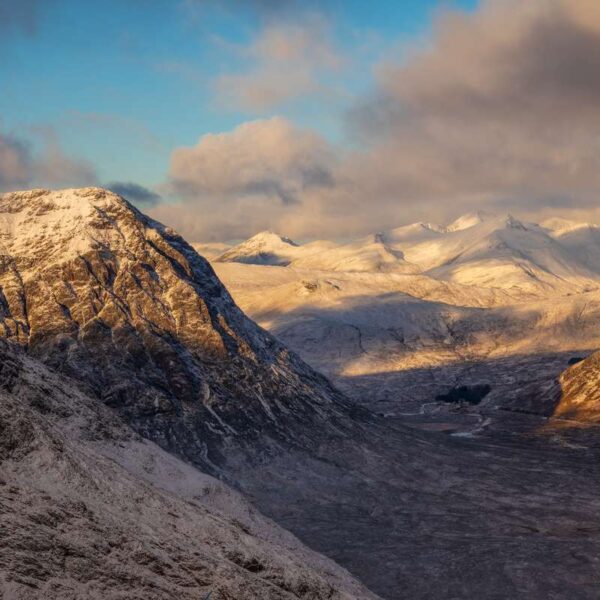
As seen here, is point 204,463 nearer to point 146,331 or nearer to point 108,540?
point 146,331

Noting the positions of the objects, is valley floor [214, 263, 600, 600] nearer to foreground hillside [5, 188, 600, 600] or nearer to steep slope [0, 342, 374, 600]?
foreground hillside [5, 188, 600, 600]

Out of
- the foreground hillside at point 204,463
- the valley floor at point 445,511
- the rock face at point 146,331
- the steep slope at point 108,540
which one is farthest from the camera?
the rock face at point 146,331

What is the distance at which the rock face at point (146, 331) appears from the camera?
115 meters

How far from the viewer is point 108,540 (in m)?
40.2

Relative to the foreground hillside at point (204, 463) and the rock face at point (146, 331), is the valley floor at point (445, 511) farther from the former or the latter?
the rock face at point (146, 331)

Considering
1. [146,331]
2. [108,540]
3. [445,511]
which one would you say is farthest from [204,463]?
[108,540]

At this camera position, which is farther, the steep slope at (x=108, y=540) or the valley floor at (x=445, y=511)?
the valley floor at (x=445, y=511)

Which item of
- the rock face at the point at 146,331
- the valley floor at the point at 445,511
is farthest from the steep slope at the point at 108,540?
the rock face at the point at 146,331

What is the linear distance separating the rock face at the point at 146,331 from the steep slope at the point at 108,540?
184ft

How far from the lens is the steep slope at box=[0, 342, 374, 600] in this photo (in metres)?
36.3

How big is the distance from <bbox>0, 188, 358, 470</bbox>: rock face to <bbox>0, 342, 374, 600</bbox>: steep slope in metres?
56.0

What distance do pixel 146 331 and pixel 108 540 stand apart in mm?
87708

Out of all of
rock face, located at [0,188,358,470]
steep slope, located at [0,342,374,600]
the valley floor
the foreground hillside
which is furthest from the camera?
rock face, located at [0,188,358,470]

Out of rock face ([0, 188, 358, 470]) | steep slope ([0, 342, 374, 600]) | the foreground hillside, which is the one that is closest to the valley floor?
the foreground hillside
